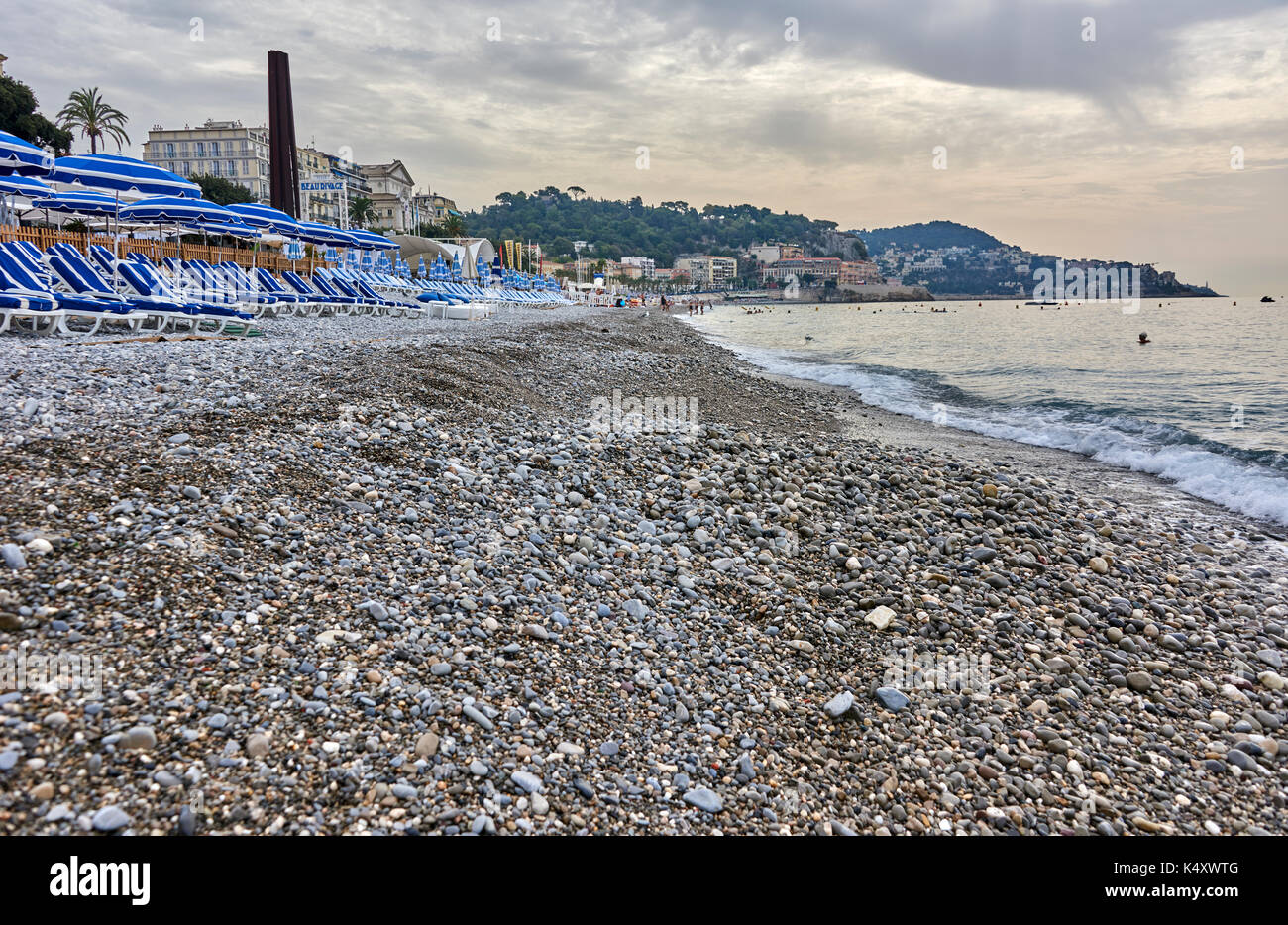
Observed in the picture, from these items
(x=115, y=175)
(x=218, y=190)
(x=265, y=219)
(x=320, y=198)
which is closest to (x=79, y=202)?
(x=115, y=175)

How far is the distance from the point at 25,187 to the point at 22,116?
35.8 metres

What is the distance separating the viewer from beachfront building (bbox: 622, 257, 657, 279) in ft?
580

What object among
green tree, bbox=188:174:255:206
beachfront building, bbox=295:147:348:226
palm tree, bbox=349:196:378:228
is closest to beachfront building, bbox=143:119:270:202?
beachfront building, bbox=295:147:348:226

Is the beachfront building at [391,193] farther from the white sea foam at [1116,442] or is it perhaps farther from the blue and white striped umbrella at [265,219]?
the white sea foam at [1116,442]

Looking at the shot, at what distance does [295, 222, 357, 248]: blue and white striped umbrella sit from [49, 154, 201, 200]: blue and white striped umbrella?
30.5 feet

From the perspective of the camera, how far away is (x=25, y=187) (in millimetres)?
15711

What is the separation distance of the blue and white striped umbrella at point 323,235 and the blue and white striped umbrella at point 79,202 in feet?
26.4

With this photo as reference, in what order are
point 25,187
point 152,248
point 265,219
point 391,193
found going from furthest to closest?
point 391,193 < point 152,248 < point 265,219 < point 25,187

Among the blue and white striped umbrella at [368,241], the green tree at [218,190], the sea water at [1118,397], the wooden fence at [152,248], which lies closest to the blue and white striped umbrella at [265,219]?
the wooden fence at [152,248]

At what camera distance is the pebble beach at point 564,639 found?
9.84 feet

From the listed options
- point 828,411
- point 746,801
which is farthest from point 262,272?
point 746,801

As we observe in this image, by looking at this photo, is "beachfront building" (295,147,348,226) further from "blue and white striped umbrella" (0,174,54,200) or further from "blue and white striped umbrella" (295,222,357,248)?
"blue and white striped umbrella" (0,174,54,200)

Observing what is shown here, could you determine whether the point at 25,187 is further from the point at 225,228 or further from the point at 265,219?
the point at 265,219
